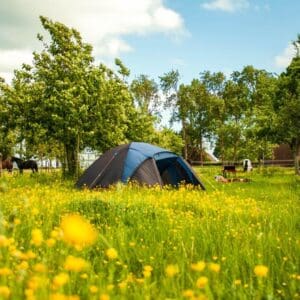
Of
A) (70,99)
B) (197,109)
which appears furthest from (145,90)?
(70,99)

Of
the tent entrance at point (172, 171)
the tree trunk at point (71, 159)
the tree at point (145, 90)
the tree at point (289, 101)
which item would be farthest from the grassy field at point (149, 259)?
the tree at point (145, 90)

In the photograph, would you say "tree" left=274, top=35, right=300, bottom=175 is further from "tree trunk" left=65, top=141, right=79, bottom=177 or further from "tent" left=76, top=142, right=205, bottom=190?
"tree trunk" left=65, top=141, right=79, bottom=177

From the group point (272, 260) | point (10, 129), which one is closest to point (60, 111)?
point (10, 129)

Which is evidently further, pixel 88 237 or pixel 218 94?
pixel 218 94

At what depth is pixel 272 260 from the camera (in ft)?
15.2

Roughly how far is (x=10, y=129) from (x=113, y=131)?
24.2 feet

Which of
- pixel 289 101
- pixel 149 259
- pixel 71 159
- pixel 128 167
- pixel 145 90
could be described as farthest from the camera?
pixel 145 90

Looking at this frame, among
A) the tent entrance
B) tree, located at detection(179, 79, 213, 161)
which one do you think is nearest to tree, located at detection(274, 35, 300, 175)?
the tent entrance

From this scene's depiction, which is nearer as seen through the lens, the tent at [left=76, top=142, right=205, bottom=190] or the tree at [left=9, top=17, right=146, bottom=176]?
the tent at [left=76, top=142, right=205, bottom=190]

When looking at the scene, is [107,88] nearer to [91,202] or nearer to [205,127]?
[91,202]

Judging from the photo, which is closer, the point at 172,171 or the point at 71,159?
Result: the point at 172,171

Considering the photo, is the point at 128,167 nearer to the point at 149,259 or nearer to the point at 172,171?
the point at 172,171

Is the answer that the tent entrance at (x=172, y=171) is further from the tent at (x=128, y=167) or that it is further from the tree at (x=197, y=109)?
the tree at (x=197, y=109)

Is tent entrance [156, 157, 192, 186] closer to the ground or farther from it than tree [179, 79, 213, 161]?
closer to the ground
